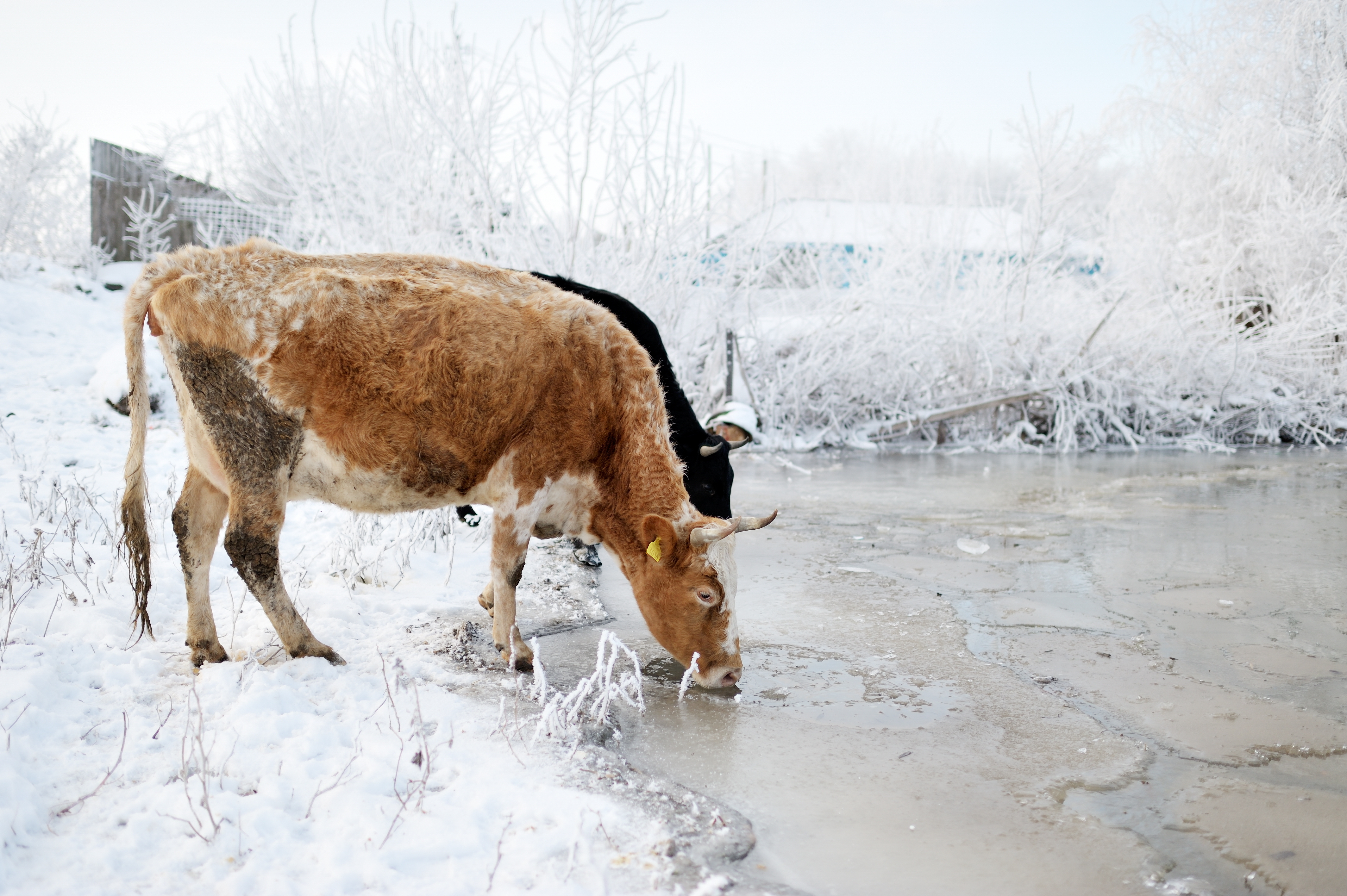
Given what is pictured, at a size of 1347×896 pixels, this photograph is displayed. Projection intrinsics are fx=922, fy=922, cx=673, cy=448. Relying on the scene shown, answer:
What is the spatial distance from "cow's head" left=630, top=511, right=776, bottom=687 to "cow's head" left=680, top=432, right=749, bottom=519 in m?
1.40

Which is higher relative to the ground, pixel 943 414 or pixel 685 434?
pixel 685 434

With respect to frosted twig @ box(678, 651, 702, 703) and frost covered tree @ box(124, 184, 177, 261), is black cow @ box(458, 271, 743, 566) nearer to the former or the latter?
frosted twig @ box(678, 651, 702, 703)

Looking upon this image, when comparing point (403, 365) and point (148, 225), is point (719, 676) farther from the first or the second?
point (148, 225)

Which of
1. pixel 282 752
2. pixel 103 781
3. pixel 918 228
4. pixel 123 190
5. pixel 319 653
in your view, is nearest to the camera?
pixel 103 781

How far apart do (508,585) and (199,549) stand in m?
1.27

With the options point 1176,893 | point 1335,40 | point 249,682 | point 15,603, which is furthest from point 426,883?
point 1335,40

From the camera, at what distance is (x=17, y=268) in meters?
13.7

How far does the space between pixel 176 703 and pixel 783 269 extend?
11.8 metres

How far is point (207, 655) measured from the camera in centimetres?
362

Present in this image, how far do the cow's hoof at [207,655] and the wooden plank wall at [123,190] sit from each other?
1368cm

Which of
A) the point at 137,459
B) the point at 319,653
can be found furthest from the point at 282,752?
the point at 137,459

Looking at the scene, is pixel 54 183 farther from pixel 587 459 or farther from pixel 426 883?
pixel 426 883

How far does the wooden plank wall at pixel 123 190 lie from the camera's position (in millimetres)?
15219

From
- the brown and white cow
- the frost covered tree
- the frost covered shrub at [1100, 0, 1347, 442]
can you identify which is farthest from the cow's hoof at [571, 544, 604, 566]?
the frost covered tree
